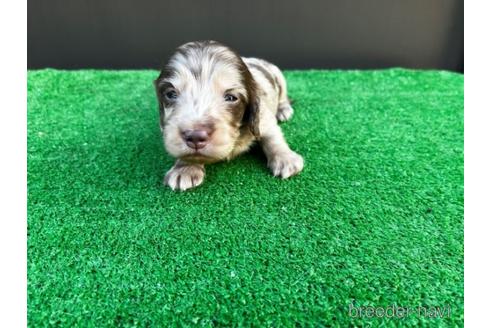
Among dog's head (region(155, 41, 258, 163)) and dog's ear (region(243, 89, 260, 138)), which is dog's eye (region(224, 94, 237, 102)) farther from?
dog's ear (region(243, 89, 260, 138))

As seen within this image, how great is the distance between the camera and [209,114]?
8.11 feet

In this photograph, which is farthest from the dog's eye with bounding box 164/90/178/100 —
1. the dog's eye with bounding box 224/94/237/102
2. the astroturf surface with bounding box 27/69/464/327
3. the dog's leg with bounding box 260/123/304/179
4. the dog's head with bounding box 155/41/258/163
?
the dog's leg with bounding box 260/123/304/179

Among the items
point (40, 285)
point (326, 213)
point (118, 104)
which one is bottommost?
point (40, 285)

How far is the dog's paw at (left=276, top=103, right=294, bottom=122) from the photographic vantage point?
378 centimetres

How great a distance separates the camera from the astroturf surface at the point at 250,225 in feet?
6.06

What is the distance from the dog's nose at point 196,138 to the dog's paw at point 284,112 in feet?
5.11

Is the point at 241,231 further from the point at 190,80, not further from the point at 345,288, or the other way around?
the point at 190,80

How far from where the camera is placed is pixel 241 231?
7.65 ft

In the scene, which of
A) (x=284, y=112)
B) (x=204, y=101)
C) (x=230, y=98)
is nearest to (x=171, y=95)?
(x=204, y=101)

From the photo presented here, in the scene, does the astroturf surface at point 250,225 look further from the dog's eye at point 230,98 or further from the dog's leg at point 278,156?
the dog's eye at point 230,98

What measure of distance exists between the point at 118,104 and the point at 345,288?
3.16m

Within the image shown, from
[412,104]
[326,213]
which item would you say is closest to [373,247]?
[326,213]

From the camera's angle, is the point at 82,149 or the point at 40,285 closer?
the point at 40,285

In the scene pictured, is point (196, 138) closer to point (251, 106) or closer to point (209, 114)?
point (209, 114)
